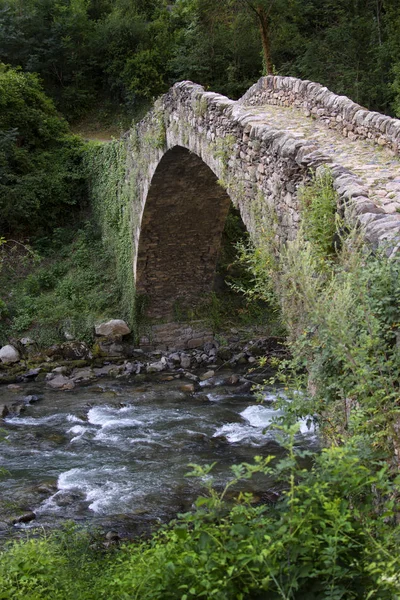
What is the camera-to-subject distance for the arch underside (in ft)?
39.7

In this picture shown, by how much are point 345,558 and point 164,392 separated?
915cm

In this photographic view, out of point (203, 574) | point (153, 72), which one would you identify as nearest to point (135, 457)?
point (203, 574)

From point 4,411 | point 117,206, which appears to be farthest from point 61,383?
point 117,206

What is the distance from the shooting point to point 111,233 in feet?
51.6

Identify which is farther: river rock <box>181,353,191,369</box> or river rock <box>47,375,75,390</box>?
river rock <box>181,353,191,369</box>

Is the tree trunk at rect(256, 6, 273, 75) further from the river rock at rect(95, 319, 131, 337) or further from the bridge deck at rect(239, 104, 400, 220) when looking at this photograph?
the bridge deck at rect(239, 104, 400, 220)

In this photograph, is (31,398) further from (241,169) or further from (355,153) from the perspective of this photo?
(355,153)

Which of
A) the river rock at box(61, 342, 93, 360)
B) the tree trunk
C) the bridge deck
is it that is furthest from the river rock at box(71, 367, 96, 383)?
the tree trunk

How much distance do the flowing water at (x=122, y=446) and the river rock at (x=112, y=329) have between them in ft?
5.83

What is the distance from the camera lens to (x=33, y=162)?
17.9 m

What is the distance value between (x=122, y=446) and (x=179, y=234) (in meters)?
5.64

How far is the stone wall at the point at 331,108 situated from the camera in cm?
618

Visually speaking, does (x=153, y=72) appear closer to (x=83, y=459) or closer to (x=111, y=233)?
(x=111, y=233)

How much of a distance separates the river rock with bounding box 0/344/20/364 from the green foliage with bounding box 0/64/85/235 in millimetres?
4680
